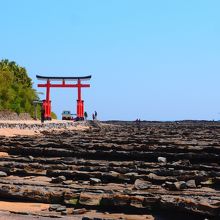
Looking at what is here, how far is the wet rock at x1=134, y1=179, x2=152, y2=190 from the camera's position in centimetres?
889

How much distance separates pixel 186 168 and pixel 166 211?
4.81 meters

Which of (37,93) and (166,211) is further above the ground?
(37,93)

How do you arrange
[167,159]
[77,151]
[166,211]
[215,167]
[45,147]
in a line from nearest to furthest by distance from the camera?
1. [166,211]
2. [215,167]
3. [167,159]
4. [77,151]
5. [45,147]

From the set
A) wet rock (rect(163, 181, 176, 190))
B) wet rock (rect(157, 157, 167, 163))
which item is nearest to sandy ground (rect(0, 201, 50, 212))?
wet rock (rect(163, 181, 176, 190))

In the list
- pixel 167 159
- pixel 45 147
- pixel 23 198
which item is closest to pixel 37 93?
pixel 45 147

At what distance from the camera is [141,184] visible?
30.3ft

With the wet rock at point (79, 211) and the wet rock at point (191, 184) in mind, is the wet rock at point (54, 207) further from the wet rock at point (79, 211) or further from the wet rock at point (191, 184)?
the wet rock at point (191, 184)

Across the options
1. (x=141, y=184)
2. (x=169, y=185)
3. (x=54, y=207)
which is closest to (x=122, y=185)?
(x=141, y=184)

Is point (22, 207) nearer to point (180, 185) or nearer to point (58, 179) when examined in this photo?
point (58, 179)

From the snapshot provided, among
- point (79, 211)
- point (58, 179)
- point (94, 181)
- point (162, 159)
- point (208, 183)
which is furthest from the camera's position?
point (162, 159)

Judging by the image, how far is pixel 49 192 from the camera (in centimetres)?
837

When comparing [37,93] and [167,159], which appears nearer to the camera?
[167,159]

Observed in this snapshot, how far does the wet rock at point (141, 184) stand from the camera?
8.89m

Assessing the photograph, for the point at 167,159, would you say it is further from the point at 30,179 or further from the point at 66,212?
the point at 66,212
